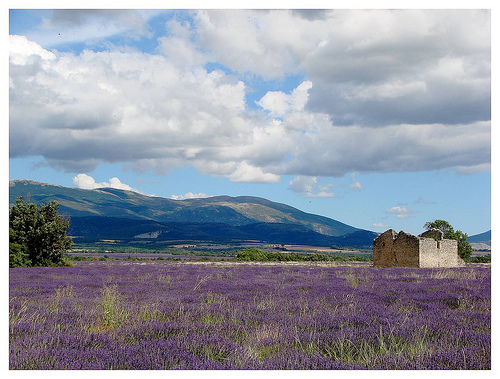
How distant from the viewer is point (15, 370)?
4.23 m

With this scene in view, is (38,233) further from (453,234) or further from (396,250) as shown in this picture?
(453,234)

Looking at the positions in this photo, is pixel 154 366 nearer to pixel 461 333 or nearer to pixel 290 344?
pixel 290 344

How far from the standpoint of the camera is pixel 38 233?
28359 millimetres

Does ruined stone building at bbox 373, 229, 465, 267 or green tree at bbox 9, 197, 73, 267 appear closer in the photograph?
green tree at bbox 9, 197, 73, 267

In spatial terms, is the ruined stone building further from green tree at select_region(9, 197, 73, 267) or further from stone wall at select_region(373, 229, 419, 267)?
green tree at select_region(9, 197, 73, 267)

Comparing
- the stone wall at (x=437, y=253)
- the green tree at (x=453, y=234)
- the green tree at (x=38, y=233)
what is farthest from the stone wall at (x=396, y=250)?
the green tree at (x=38, y=233)

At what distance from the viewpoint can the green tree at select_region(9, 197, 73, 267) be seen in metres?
28.1

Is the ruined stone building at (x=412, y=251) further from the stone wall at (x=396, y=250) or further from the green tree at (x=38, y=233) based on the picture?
the green tree at (x=38, y=233)

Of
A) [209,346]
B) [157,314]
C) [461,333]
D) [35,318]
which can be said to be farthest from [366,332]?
[35,318]

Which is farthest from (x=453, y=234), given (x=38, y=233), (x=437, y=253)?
(x=38, y=233)

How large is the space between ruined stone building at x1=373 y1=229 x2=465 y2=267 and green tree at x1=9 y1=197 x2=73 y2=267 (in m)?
24.1

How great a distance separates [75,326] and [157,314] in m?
1.65

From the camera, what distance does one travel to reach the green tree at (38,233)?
2808 centimetres

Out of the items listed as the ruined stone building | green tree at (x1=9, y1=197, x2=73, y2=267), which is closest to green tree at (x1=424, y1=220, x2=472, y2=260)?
the ruined stone building
